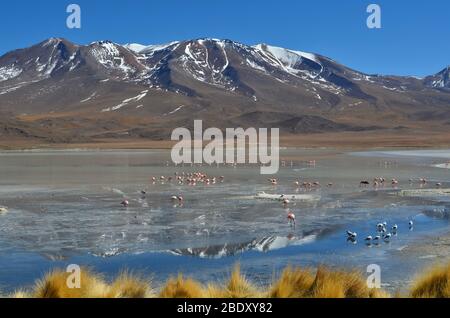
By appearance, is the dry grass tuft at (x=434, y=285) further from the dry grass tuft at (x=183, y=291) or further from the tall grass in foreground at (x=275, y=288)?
the dry grass tuft at (x=183, y=291)

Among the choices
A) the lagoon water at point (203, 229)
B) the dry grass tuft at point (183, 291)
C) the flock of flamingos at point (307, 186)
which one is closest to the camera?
the dry grass tuft at point (183, 291)

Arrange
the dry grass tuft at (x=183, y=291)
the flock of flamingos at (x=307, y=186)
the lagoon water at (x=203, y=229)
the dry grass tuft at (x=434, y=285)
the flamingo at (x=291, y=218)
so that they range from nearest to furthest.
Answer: the dry grass tuft at (x=183, y=291) < the dry grass tuft at (x=434, y=285) < the lagoon water at (x=203, y=229) < the flock of flamingos at (x=307, y=186) < the flamingo at (x=291, y=218)

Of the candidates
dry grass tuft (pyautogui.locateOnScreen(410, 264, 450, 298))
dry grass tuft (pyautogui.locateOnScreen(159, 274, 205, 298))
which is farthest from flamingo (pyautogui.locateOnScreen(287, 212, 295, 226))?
dry grass tuft (pyautogui.locateOnScreen(159, 274, 205, 298))

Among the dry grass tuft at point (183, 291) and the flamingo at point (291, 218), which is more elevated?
the flamingo at point (291, 218)

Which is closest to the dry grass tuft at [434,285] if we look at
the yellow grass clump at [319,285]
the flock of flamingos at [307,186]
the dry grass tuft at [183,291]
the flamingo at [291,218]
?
the yellow grass clump at [319,285]

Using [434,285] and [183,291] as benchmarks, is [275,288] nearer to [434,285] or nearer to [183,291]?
[183,291]
